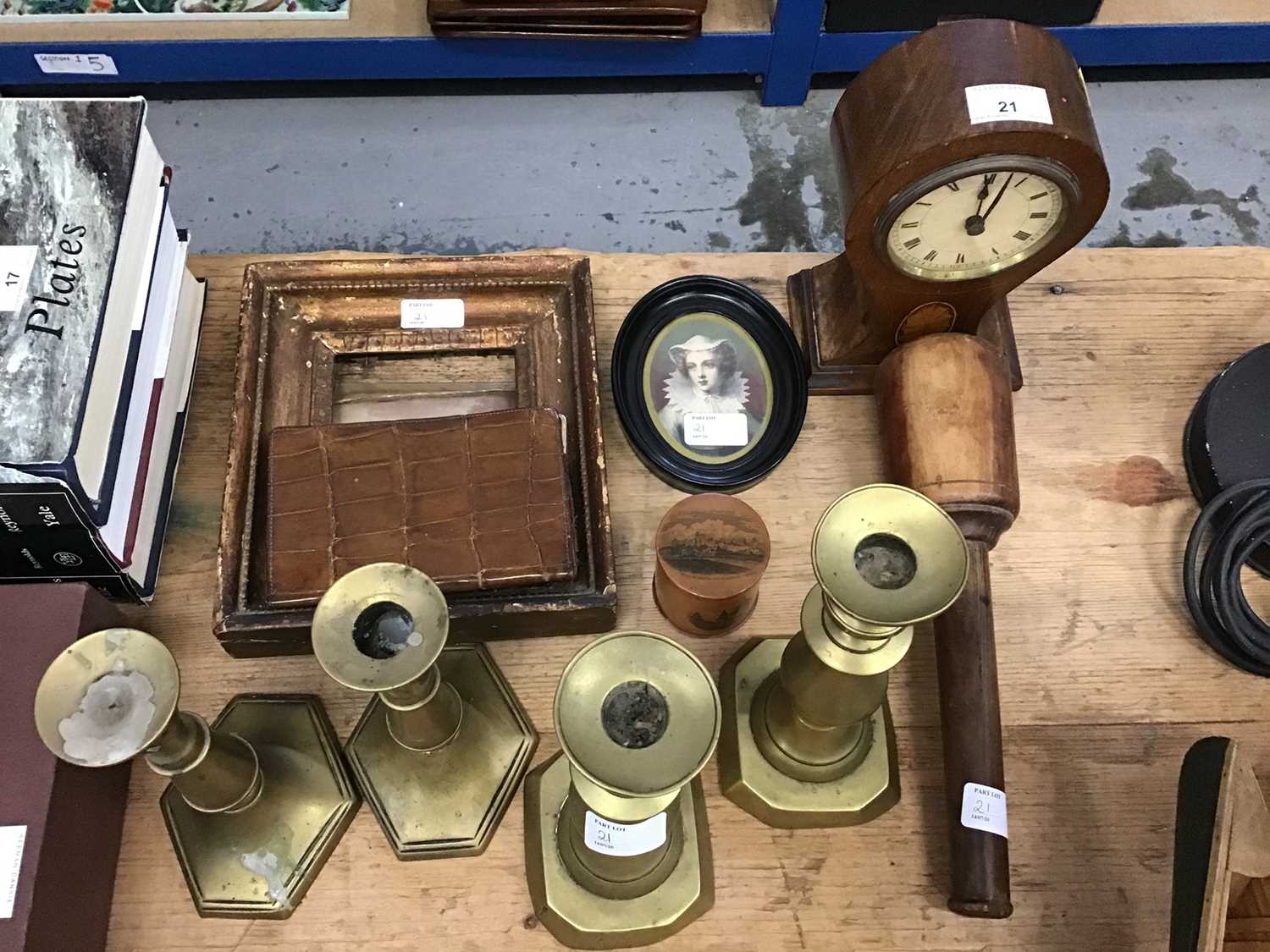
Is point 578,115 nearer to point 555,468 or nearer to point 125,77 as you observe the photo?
point 125,77

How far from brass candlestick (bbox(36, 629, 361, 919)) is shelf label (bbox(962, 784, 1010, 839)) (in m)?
0.63

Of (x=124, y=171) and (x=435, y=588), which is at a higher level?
(x=124, y=171)

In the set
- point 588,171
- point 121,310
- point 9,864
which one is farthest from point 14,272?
point 588,171

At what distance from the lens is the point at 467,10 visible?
1.66 metres

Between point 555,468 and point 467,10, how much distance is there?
3.39 ft

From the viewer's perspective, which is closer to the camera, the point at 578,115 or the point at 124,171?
the point at 124,171

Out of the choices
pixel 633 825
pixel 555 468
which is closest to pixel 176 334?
pixel 555 468

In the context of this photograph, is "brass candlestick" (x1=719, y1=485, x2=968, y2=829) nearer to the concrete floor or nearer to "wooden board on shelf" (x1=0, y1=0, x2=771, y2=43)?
the concrete floor

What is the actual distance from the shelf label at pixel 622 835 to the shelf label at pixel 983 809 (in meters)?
0.33

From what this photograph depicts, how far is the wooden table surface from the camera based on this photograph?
99 cm

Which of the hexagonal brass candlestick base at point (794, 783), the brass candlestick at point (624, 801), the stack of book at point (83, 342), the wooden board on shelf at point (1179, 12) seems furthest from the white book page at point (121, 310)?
the wooden board on shelf at point (1179, 12)

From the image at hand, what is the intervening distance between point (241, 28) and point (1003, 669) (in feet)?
5.56

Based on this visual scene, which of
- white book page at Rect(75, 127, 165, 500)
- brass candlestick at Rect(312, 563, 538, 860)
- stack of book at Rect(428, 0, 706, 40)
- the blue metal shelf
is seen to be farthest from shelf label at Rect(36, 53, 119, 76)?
brass candlestick at Rect(312, 563, 538, 860)

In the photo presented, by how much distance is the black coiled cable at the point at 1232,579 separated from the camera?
42.3 inches
